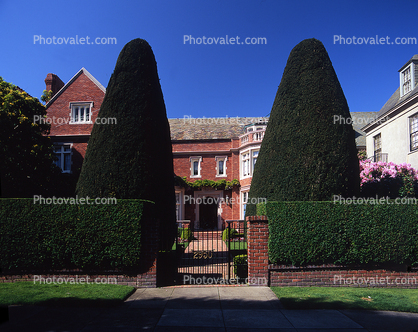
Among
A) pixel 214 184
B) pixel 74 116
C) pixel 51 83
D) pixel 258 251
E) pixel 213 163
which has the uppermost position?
pixel 51 83

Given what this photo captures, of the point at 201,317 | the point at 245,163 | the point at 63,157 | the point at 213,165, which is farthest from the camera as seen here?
the point at 213,165

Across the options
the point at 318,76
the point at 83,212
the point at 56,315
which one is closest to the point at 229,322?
the point at 56,315

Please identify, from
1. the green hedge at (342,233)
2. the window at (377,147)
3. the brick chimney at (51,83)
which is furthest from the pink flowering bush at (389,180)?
the brick chimney at (51,83)

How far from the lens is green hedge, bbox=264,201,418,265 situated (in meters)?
7.82

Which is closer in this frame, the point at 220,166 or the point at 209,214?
the point at 209,214

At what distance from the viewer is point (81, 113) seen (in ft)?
69.1

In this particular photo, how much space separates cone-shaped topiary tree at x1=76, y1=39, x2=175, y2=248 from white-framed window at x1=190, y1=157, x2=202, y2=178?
1519 cm

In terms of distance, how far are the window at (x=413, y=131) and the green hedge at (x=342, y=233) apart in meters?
10.4

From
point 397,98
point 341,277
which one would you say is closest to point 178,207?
point 341,277

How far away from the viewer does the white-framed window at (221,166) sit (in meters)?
26.8

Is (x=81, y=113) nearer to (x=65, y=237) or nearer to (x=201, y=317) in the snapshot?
(x=65, y=237)

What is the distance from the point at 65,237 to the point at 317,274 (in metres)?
7.00

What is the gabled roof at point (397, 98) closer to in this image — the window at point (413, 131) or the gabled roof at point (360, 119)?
the window at point (413, 131)

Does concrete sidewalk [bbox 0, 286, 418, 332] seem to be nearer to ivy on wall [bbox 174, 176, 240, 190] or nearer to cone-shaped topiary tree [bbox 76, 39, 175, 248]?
cone-shaped topiary tree [bbox 76, 39, 175, 248]
